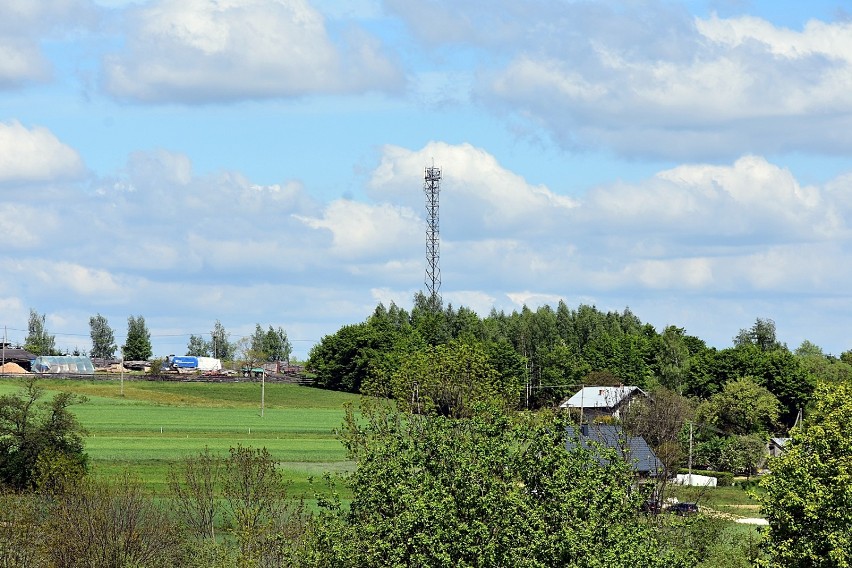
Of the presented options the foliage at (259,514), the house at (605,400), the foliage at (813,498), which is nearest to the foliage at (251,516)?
the foliage at (259,514)

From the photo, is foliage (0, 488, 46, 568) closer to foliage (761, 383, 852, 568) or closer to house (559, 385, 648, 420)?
foliage (761, 383, 852, 568)

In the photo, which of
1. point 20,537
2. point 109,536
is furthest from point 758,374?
point 20,537

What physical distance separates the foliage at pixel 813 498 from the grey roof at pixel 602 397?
77168 mm

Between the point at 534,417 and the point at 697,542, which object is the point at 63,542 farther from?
the point at 697,542

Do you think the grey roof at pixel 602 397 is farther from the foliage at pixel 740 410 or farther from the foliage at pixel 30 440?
the foliage at pixel 30 440

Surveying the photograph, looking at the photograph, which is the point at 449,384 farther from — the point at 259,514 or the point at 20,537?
the point at 20,537

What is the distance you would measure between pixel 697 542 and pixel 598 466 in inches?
904

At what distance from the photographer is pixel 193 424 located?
469ft

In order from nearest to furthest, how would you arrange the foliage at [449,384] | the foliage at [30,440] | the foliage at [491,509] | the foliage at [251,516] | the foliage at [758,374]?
the foliage at [491,509] → the foliage at [251,516] → the foliage at [449,384] → the foliage at [30,440] → the foliage at [758,374]

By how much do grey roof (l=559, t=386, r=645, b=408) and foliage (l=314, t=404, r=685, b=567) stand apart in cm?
8604

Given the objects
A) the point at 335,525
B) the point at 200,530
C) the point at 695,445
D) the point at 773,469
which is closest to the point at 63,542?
the point at 200,530

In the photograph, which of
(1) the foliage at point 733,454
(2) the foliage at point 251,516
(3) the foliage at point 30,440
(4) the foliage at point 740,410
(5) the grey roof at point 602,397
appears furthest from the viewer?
(4) the foliage at point 740,410

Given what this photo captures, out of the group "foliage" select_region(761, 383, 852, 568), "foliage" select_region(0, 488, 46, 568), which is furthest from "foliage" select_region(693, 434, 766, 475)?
"foliage" select_region(0, 488, 46, 568)

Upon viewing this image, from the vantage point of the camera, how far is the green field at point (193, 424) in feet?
346
